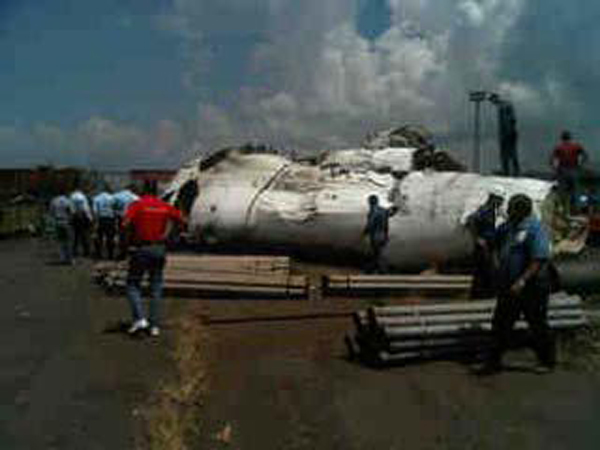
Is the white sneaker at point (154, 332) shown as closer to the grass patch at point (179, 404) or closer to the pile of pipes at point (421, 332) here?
the grass patch at point (179, 404)

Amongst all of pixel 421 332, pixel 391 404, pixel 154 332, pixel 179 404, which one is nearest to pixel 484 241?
pixel 421 332

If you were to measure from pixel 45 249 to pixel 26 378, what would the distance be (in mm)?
19386

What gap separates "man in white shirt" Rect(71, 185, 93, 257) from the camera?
67.9 feet

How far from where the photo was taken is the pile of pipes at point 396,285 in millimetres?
14711

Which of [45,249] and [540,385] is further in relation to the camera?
[45,249]

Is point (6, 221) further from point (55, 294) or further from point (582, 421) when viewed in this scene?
point (582, 421)

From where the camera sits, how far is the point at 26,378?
334 inches

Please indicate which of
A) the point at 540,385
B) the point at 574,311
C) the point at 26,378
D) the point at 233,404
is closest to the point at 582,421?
the point at 540,385

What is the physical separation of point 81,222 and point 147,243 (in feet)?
36.7

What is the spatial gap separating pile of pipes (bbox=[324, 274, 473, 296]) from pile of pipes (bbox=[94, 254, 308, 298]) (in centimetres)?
56

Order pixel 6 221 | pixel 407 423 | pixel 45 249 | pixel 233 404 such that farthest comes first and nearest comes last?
pixel 6 221 → pixel 45 249 → pixel 233 404 → pixel 407 423

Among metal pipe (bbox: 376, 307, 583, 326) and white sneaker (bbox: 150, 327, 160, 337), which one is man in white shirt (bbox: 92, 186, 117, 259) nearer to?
white sneaker (bbox: 150, 327, 160, 337)

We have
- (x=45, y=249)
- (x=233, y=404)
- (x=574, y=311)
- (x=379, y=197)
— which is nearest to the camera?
(x=233, y=404)

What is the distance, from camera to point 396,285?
14828mm
